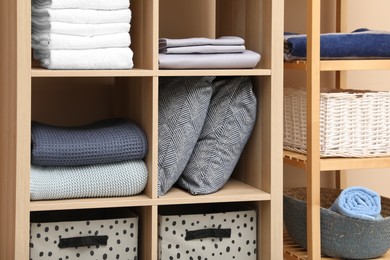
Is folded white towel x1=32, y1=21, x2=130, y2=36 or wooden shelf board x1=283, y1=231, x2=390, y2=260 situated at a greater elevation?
folded white towel x1=32, y1=21, x2=130, y2=36

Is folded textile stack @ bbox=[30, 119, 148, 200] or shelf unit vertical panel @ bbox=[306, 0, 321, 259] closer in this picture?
folded textile stack @ bbox=[30, 119, 148, 200]

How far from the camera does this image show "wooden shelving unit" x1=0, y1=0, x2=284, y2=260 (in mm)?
2008

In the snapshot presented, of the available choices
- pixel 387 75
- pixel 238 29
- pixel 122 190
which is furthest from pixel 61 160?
pixel 387 75

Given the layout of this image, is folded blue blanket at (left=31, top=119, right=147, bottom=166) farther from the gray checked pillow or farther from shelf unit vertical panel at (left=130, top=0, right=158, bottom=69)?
shelf unit vertical panel at (left=130, top=0, right=158, bottom=69)

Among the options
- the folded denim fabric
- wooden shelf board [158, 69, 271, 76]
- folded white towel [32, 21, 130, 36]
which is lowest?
the folded denim fabric

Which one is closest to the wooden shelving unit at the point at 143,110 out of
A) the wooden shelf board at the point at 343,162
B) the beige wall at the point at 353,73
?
the wooden shelf board at the point at 343,162

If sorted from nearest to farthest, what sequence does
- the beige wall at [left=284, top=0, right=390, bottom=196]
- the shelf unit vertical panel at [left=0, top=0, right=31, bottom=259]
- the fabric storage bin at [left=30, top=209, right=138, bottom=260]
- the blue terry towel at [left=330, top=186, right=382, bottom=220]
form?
the shelf unit vertical panel at [left=0, top=0, right=31, bottom=259] < the fabric storage bin at [left=30, top=209, right=138, bottom=260] < the blue terry towel at [left=330, top=186, right=382, bottom=220] < the beige wall at [left=284, top=0, right=390, bottom=196]

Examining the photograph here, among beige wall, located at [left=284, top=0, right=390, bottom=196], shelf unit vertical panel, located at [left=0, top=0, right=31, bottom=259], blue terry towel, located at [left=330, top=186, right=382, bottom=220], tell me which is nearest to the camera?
shelf unit vertical panel, located at [left=0, top=0, right=31, bottom=259]

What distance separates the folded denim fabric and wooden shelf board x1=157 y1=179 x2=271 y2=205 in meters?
0.09

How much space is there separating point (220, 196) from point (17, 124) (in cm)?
60

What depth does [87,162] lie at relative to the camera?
2119 mm

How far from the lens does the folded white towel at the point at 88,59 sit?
204 cm

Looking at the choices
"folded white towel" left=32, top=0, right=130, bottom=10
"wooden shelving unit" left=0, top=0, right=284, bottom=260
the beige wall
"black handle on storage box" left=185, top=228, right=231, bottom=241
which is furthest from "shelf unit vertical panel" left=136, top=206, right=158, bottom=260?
the beige wall

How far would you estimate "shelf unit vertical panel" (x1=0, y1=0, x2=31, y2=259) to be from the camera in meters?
1.98
